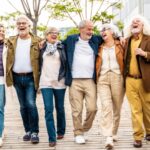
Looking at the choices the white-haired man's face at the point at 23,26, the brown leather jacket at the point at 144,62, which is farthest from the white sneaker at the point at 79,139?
the white-haired man's face at the point at 23,26

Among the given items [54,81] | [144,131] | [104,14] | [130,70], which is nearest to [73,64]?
[54,81]

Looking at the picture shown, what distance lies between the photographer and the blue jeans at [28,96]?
7.54m

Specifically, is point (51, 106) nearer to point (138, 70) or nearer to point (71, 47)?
point (71, 47)

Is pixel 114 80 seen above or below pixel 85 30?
below

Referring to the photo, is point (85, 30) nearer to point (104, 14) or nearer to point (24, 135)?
point (24, 135)

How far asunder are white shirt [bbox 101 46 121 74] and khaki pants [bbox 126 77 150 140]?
26 cm

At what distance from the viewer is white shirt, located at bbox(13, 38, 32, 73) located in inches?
293

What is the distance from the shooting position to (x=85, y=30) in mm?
7422

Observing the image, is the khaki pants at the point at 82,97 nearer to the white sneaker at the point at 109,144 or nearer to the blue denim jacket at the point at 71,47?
the blue denim jacket at the point at 71,47

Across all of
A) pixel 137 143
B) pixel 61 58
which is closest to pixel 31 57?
pixel 61 58

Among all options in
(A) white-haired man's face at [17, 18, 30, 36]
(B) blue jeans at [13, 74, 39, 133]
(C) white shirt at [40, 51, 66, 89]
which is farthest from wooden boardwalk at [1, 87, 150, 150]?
(A) white-haired man's face at [17, 18, 30, 36]

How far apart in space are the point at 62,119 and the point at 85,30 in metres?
1.55

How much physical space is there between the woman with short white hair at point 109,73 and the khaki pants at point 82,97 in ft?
0.56

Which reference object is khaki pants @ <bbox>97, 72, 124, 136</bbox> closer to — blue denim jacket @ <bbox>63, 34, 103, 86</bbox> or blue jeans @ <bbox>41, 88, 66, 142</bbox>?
blue denim jacket @ <bbox>63, 34, 103, 86</bbox>
